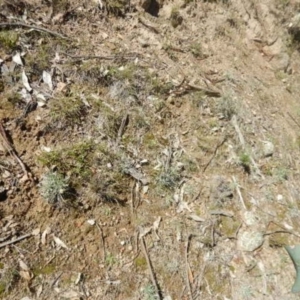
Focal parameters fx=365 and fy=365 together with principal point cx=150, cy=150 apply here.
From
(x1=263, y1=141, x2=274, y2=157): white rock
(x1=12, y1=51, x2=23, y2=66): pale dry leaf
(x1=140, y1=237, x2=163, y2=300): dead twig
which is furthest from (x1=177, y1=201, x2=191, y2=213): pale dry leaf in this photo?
(x1=12, y1=51, x2=23, y2=66): pale dry leaf

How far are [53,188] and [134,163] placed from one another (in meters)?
0.83

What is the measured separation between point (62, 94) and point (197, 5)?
257 centimetres

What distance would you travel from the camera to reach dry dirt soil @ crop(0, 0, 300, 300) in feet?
9.20

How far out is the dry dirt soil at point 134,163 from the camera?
2803 mm

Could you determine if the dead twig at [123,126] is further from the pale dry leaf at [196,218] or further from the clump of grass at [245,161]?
the clump of grass at [245,161]

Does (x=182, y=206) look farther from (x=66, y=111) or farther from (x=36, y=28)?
(x=36, y=28)

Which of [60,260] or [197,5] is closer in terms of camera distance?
[60,260]

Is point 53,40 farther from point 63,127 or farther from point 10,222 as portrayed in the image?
point 10,222

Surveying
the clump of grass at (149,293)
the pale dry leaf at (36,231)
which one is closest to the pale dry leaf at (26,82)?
the pale dry leaf at (36,231)

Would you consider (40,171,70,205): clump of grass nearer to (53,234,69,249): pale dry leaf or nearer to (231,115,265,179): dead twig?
(53,234,69,249): pale dry leaf

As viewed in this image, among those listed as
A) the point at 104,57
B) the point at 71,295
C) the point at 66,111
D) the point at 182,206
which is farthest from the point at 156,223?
the point at 104,57

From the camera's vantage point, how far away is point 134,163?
133 inches

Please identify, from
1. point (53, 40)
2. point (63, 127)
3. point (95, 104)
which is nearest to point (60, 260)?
point (63, 127)

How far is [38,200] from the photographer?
2.85m
